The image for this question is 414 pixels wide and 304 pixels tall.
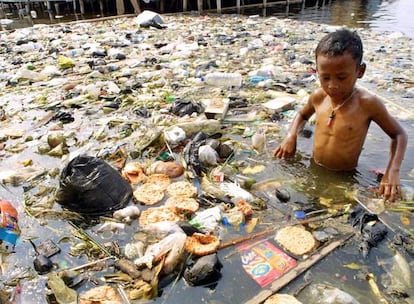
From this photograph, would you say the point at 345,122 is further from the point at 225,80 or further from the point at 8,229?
the point at 225,80

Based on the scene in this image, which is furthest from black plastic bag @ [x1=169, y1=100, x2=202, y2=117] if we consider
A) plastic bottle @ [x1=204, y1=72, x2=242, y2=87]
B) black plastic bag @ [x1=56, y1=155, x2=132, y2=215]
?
black plastic bag @ [x1=56, y1=155, x2=132, y2=215]

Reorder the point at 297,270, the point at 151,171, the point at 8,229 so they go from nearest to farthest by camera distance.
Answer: the point at 297,270, the point at 8,229, the point at 151,171

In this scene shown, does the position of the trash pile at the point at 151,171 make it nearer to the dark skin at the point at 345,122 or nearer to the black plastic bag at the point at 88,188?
the black plastic bag at the point at 88,188

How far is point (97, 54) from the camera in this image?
268 inches

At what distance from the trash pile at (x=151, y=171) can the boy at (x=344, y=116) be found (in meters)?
0.42

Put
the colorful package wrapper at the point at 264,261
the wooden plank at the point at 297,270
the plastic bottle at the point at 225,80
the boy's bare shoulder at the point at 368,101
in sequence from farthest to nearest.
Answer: the plastic bottle at the point at 225,80 → the boy's bare shoulder at the point at 368,101 → the colorful package wrapper at the point at 264,261 → the wooden plank at the point at 297,270

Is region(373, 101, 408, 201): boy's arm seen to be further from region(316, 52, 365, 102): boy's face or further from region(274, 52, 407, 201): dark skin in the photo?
region(316, 52, 365, 102): boy's face

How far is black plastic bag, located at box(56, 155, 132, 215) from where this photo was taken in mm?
2207

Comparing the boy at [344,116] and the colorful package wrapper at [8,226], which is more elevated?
the boy at [344,116]

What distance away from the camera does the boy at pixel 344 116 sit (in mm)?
2137

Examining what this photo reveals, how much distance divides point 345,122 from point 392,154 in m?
0.37

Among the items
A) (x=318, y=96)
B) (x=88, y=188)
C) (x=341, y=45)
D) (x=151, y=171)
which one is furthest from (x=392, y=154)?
(x=88, y=188)

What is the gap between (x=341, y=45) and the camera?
2.09 meters

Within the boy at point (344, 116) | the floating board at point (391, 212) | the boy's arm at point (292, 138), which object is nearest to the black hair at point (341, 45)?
the boy at point (344, 116)
